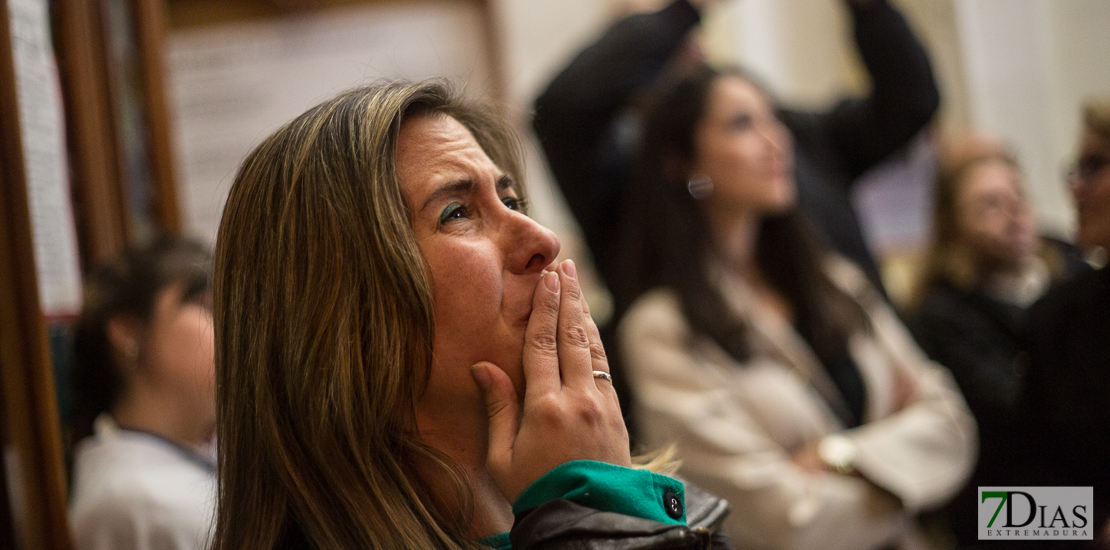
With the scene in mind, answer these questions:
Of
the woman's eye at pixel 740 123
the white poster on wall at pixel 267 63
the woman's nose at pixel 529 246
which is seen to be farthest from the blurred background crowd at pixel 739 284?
the white poster on wall at pixel 267 63

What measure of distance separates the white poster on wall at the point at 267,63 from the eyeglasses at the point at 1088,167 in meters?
2.38

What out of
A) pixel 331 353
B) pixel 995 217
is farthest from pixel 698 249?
pixel 331 353

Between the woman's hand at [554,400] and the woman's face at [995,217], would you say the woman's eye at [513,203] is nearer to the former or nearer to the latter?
the woman's hand at [554,400]

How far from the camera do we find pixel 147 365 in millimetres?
1938

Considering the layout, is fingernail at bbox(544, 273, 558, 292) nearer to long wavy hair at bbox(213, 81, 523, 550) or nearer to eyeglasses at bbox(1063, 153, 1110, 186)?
long wavy hair at bbox(213, 81, 523, 550)

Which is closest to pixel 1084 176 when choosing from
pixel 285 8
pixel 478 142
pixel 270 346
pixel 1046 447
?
pixel 1046 447

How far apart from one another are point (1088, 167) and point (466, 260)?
0.98 m

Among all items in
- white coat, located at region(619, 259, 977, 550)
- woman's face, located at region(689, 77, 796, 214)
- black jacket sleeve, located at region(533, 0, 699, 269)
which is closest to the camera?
white coat, located at region(619, 259, 977, 550)

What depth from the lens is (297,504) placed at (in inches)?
42.4

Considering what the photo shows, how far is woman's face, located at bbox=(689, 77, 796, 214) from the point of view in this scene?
86.7 inches

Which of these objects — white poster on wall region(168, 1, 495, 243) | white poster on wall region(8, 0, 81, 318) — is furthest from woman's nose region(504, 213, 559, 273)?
white poster on wall region(168, 1, 495, 243)

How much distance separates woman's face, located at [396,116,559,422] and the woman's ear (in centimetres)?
107

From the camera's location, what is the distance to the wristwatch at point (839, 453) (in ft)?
6.14

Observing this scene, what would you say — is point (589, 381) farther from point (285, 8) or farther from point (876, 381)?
point (285, 8)
